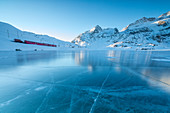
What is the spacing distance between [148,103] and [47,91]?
7.92 feet

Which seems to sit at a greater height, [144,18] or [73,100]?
[144,18]

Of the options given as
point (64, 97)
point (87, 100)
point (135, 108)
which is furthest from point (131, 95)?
point (64, 97)

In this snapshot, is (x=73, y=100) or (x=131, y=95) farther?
(x=131, y=95)

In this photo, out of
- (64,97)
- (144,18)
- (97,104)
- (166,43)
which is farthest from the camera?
(144,18)

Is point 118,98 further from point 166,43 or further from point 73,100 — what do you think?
point 166,43

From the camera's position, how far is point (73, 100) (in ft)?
5.05

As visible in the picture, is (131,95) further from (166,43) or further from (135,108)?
(166,43)

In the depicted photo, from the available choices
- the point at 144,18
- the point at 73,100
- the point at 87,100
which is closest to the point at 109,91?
the point at 87,100

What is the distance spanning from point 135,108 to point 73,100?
1263 mm

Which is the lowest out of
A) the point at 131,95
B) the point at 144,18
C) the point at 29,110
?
the point at 29,110

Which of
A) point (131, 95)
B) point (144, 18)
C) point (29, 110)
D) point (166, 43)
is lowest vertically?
point (29, 110)

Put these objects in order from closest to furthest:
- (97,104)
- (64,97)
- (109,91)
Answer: (97,104)
(64,97)
(109,91)

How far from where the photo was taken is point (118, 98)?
1.59m

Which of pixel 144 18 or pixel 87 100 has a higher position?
pixel 144 18
